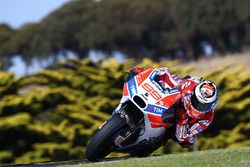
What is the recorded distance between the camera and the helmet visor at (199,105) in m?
8.17

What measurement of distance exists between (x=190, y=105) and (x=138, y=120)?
702 millimetres

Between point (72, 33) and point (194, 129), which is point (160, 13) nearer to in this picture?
point (72, 33)

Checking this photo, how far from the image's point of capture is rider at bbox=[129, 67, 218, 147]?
8.14 meters

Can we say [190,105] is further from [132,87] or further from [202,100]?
[132,87]

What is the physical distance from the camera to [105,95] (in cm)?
1423

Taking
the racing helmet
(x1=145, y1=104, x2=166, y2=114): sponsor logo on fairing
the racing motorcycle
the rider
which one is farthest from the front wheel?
the racing helmet

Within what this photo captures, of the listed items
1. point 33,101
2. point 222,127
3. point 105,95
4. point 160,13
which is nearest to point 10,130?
point 33,101

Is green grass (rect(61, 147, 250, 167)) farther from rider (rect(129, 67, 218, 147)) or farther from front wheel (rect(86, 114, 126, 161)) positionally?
front wheel (rect(86, 114, 126, 161))

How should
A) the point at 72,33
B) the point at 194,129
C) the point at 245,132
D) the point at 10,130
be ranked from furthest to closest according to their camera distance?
the point at 72,33
the point at 245,132
the point at 10,130
the point at 194,129

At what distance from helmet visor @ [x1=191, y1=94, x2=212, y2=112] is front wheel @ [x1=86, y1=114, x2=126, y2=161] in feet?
2.84

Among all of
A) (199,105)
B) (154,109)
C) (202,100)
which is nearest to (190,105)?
(199,105)

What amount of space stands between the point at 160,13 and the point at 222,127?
52195 mm

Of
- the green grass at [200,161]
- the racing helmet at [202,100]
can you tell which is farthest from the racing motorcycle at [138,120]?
the green grass at [200,161]

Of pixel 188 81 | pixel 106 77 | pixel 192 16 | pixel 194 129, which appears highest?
pixel 192 16
